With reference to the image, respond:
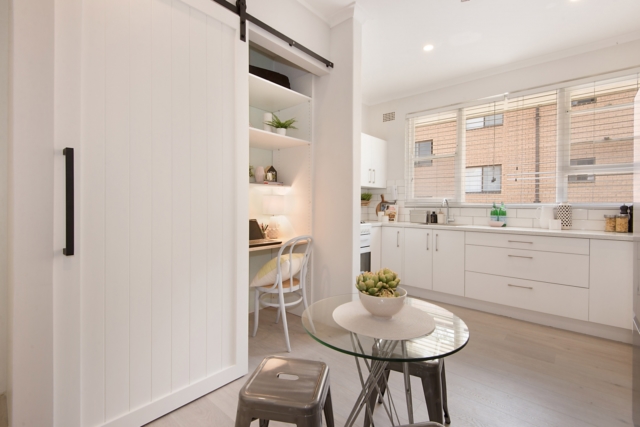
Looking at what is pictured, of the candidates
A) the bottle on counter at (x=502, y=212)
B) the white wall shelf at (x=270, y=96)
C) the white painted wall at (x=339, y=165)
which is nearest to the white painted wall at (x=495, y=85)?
the bottle on counter at (x=502, y=212)

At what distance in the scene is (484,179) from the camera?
3764 millimetres

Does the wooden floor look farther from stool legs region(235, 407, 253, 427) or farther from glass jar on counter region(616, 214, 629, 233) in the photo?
glass jar on counter region(616, 214, 629, 233)

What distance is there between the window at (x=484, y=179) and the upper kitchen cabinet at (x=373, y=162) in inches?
45.0

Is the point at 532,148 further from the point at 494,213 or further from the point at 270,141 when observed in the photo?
the point at 270,141

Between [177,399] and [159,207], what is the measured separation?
109 cm

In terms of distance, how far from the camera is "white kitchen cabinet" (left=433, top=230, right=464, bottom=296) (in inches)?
133

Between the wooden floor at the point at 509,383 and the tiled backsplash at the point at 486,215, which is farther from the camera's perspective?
the tiled backsplash at the point at 486,215

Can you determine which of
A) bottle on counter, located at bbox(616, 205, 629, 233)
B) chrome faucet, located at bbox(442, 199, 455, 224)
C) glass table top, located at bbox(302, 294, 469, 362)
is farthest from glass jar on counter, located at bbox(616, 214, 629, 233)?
glass table top, located at bbox(302, 294, 469, 362)

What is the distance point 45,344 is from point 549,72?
464 centimetres

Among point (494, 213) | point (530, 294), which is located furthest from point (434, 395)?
point (494, 213)

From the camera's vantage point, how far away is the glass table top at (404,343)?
103 centimetres

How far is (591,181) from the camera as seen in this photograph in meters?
3.06

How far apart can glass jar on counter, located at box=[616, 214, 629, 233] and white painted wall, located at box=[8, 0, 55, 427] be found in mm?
→ 4145

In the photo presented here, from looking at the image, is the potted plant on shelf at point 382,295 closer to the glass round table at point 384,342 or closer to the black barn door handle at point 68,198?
the glass round table at point 384,342
